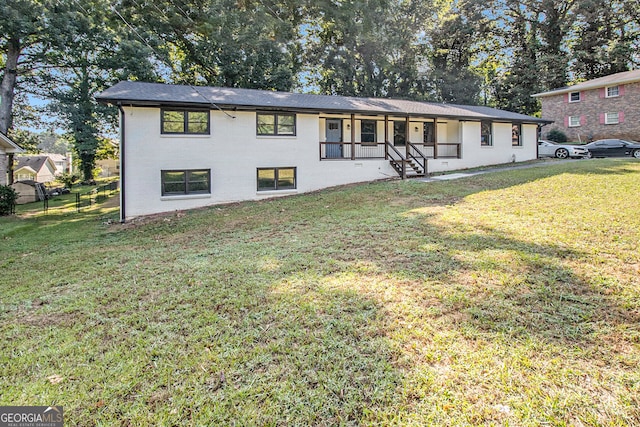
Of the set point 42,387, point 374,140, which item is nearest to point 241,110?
point 374,140

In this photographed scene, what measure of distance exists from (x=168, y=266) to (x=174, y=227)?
14.3ft

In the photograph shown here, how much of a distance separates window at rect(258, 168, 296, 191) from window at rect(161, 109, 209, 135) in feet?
9.16

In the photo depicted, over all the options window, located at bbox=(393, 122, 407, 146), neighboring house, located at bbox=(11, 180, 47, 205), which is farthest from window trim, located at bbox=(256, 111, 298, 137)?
neighboring house, located at bbox=(11, 180, 47, 205)

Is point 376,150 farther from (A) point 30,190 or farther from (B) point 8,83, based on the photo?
(A) point 30,190

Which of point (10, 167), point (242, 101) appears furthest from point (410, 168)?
point (10, 167)

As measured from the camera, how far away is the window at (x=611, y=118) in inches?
987

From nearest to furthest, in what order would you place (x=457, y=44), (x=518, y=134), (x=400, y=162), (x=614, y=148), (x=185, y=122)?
(x=185, y=122), (x=400, y=162), (x=614, y=148), (x=518, y=134), (x=457, y=44)

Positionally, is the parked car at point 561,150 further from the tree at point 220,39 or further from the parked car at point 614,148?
the tree at point 220,39

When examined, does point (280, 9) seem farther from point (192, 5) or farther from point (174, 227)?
point (174, 227)

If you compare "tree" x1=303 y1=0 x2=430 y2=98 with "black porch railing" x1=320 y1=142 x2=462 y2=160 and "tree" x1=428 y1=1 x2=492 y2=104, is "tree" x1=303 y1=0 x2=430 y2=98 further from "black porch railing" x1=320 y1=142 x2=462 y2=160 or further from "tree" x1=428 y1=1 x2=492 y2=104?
"black porch railing" x1=320 y1=142 x2=462 y2=160

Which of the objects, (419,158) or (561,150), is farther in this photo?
(561,150)

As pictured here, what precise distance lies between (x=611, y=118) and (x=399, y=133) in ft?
59.9

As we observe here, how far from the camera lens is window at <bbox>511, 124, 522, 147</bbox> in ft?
68.4

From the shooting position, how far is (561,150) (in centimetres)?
2155
